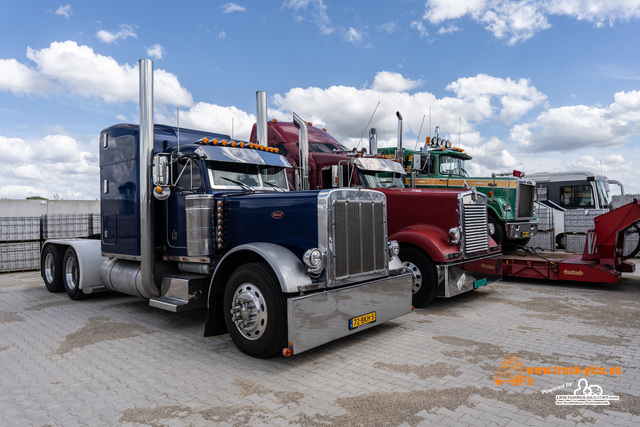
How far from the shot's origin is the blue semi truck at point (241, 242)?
4648 millimetres

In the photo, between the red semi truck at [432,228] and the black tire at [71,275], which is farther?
the black tire at [71,275]

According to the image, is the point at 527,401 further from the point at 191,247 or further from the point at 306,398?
the point at 191,247

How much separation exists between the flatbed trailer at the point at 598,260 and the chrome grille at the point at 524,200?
5.92 feet

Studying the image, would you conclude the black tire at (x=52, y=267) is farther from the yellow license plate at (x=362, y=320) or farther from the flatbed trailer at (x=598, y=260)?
the flatbed trailer at (x=598, y=260)

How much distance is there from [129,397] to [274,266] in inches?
67.6

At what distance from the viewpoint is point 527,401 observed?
147 inches

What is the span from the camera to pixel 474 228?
25.0ft

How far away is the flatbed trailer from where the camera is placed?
847 centimetres

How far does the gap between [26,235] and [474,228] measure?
39.0ft

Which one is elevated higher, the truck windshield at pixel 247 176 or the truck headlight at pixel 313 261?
the truck windshield at pixel 247 176

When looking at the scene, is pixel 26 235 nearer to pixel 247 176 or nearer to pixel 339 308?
pixel 247 176

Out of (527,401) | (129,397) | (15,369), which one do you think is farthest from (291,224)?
(15,369)

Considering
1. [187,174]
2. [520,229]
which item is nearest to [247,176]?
[187,174]

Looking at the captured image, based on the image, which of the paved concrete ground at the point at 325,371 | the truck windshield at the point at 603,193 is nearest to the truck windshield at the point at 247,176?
the paved concrete ground at the point at 325,371
